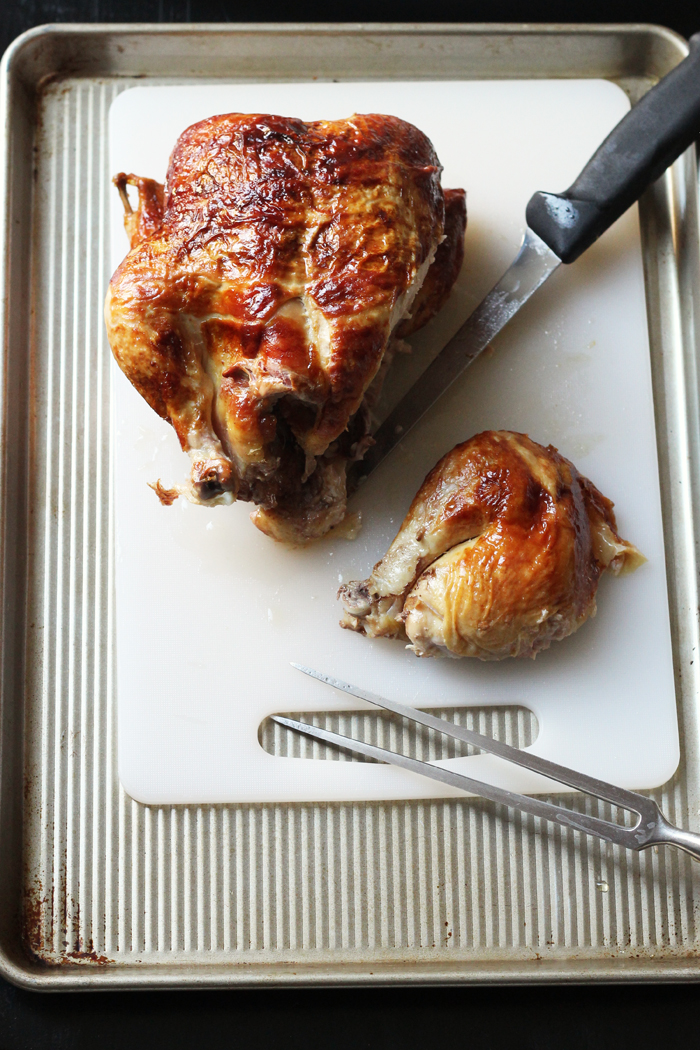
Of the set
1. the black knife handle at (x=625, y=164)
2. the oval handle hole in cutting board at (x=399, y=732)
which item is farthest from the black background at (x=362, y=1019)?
the black knife handle at (x=625, y=164)

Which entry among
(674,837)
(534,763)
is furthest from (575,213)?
(674,837)

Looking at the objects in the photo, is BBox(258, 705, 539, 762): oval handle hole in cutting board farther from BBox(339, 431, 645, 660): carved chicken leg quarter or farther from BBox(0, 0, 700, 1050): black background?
BBox(0, 0, 700, 1050): black background

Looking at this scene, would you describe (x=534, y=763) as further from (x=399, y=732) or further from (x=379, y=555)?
(x=379, y=555)

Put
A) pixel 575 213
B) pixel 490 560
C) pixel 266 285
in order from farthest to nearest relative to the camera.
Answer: pixel 575 213
pixel 490 560
pixel 266 285

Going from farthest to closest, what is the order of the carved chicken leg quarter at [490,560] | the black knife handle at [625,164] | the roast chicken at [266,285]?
the black knife handle at [625,164] < the carved chicken leg quarter at [490,560] < the roast chicken at [266,285]

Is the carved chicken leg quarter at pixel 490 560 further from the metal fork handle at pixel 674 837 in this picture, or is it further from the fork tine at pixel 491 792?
the metal fork handle at pixel 674 837

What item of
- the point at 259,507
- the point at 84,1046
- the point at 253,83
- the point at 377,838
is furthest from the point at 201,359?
the point at 84,1046

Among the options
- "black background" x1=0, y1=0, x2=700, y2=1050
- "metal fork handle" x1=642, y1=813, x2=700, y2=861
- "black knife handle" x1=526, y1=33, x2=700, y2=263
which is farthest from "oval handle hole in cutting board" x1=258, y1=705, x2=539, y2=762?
"black knife handle" x1=526, y1=33, x2=700, y2=263
